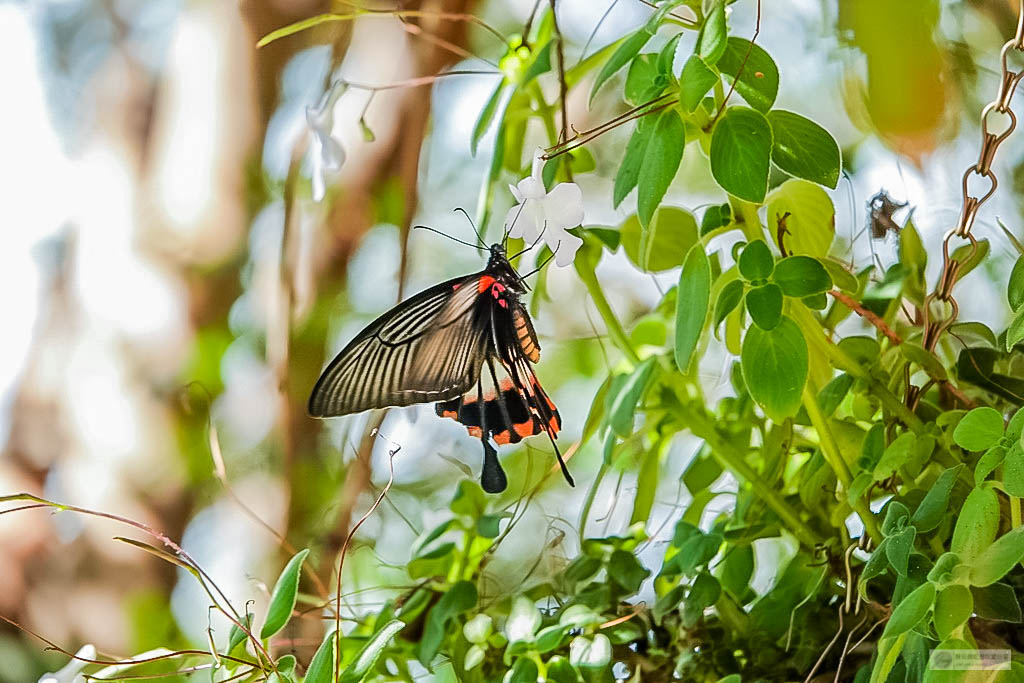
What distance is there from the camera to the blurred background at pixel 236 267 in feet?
2.36

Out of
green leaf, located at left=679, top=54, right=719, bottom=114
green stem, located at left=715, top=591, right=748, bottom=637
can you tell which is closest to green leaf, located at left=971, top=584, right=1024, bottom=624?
green stem, located at left=715, top=591, right=748, bottom=637

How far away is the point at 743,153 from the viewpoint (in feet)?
1.23

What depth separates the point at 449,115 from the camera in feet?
2.51

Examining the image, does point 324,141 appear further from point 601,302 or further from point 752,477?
point 752,477

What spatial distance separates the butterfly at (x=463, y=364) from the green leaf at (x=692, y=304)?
74mm

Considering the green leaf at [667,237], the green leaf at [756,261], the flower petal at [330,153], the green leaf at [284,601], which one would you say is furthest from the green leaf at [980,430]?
the flower petal at [330,153]

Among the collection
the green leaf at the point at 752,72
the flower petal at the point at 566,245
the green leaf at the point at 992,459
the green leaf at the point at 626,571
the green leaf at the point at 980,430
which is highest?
the green leaf at the point at 752,72

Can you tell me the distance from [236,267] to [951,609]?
683 mm

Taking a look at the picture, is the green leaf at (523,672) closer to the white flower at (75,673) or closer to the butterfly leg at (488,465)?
the butterfly leg at (488,465)

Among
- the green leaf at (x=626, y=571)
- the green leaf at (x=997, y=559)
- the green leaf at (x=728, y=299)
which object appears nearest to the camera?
the green leaf at (x=997, y=559)

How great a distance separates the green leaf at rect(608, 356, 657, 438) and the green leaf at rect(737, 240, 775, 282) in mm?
87

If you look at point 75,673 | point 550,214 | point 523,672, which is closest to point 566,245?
point 550,214

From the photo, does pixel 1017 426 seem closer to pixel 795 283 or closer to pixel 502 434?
pixel 795 283

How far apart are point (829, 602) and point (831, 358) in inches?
A: 5.9
